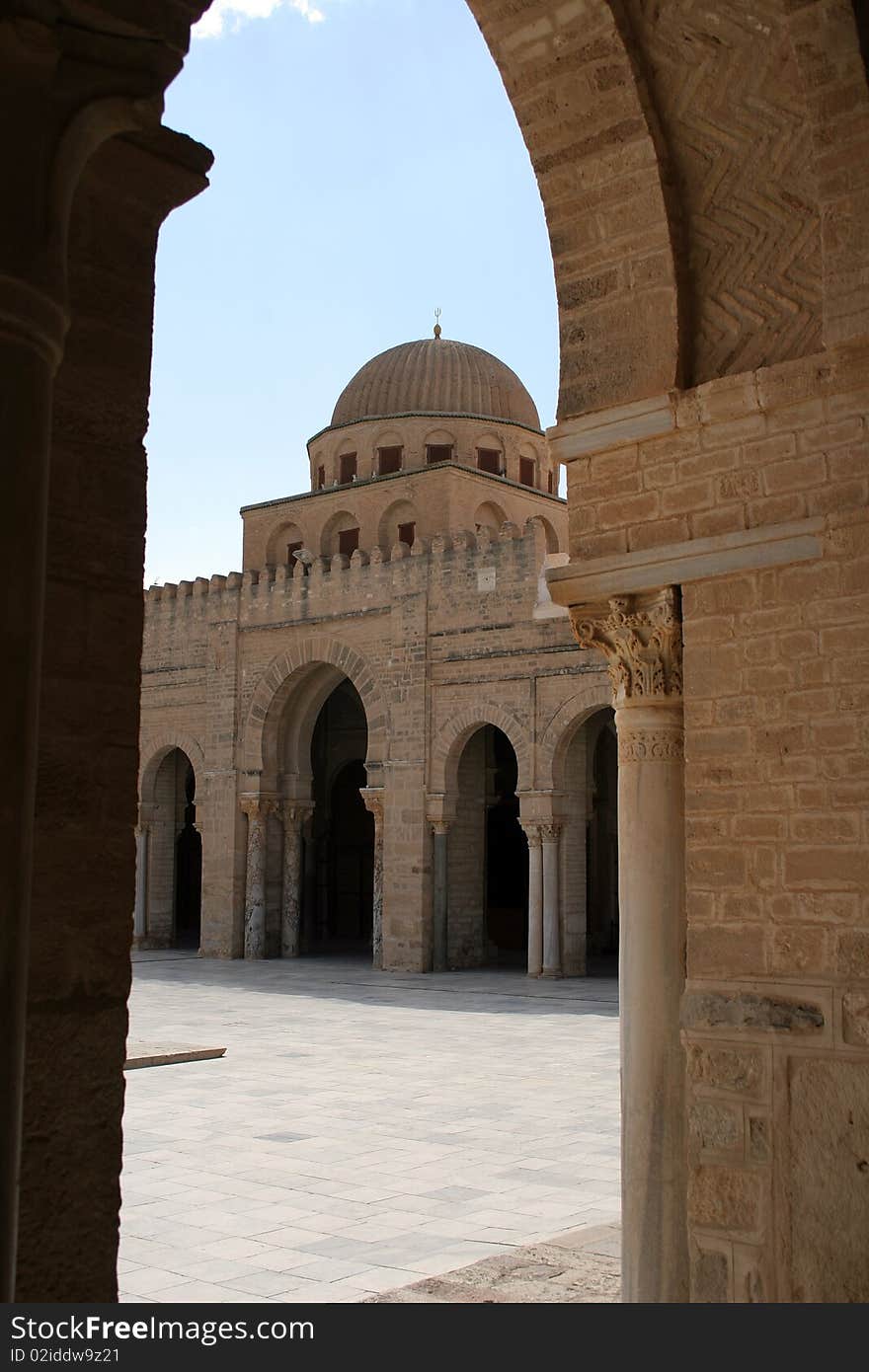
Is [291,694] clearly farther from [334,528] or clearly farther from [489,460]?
[489,460]

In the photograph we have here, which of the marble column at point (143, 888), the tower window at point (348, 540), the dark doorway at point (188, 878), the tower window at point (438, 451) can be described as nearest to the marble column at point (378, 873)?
the marble column at point (143, 888)

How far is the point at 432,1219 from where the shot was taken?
240 inches

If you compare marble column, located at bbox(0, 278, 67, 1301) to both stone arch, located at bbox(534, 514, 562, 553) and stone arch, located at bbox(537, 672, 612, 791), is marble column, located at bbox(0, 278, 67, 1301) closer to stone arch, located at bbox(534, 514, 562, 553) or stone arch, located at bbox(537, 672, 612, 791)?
stone arch, located at bbox(537, 672, 612, 791)

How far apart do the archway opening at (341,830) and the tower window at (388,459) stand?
465cm

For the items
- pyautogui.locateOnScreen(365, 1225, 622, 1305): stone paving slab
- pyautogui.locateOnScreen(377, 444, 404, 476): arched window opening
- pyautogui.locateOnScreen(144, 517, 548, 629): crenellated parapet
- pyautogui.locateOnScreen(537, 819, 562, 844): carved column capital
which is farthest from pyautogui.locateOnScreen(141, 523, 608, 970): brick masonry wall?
pyautogui.locateOnScreen(365, 1225, 622, 1305): stone paving slab

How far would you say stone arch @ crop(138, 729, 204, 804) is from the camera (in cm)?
2328

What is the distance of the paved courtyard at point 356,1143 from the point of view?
546 centimetres

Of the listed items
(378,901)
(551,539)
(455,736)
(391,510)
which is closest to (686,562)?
(455,736)

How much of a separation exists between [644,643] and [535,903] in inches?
570

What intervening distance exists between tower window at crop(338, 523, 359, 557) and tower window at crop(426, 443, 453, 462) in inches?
84.6

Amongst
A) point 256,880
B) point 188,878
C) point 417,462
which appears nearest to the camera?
point 256,880

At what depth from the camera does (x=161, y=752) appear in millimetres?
24281

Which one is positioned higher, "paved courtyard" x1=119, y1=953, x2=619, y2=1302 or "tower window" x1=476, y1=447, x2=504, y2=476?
"tower window" x1=476, y1=447, x2=504, y2=476

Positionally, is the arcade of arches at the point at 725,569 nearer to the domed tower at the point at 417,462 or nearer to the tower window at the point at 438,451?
the domed tower at the point at 417,462
